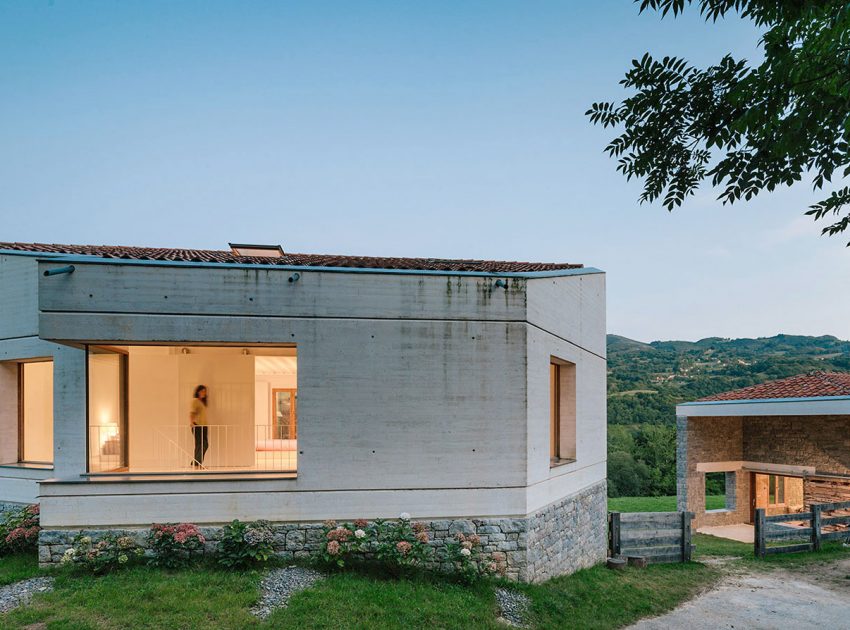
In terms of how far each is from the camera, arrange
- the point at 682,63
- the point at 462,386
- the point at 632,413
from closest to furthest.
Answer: the point at 682,63
the point at 462,386
the point at 632,413

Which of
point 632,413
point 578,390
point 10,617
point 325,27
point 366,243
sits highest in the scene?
point 366,243

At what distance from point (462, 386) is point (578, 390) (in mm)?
3610

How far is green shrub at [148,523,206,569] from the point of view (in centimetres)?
745

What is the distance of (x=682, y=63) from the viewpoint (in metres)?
4.46

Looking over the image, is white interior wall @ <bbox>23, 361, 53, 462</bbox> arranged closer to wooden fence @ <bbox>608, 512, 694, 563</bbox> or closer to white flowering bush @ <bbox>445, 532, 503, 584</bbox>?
white flowering bush @ <bbox>445, 532, 503, 584</bbox>

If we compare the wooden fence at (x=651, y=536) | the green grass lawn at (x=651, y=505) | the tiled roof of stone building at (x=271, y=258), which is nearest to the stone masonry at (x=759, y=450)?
the green grass lawn at (x=651, y=505)

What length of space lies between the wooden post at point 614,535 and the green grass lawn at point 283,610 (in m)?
3.00

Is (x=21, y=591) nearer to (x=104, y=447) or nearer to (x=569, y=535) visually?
(x=104, y=447)

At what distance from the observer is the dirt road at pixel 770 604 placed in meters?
7.92

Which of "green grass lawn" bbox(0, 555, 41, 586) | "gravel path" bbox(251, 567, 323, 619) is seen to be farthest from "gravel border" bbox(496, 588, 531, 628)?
"green grass lawn" bbox(0, 555, 41, 586)

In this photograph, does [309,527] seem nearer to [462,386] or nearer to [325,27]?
[462,386]

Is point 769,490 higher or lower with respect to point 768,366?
lower

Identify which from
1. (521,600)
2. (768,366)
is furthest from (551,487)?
(768,366)

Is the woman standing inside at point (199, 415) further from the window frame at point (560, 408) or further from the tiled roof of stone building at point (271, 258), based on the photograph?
→ the window frame at point (560, 408)
